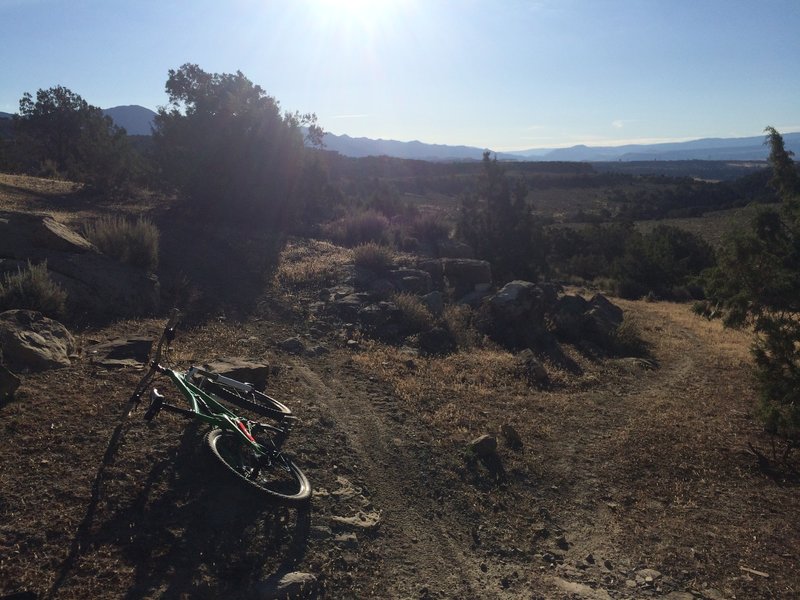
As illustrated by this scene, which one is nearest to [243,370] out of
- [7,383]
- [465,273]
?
[7,383]

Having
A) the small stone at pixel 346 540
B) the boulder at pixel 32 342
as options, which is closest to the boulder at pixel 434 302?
the boulder at pixel 32 342

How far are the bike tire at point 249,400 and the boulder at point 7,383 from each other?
1.74 m

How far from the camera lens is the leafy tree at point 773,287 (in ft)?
24.9

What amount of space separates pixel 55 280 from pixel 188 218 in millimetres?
7343

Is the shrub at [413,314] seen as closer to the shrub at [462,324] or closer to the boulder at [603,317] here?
the shrub at [462,324]

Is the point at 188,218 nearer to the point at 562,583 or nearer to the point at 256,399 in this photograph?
the point at 256,399

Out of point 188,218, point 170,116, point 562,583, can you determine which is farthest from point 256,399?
point 170,116

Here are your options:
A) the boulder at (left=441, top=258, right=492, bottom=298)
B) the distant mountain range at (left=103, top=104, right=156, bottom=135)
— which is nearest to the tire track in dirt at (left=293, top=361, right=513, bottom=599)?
the boulder at (left=441, top=258, right=492, bottom=298)

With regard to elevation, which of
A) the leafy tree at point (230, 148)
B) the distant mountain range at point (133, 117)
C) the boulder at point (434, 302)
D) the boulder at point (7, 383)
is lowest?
the boulder at point (434, 302)

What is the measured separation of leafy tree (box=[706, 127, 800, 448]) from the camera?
759 cm

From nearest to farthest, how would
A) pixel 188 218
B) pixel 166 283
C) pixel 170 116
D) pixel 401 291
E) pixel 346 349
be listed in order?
pixel 346 349
pixel 166 283
pixel 401 291
pixel 188 218
pixel 170 116

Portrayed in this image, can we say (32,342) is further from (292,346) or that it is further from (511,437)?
(511,437)

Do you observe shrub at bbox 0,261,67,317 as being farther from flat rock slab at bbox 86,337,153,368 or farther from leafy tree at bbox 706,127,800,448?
leafy tree at bbox 706,127,800,448

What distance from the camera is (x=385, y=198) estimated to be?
2489 cm
